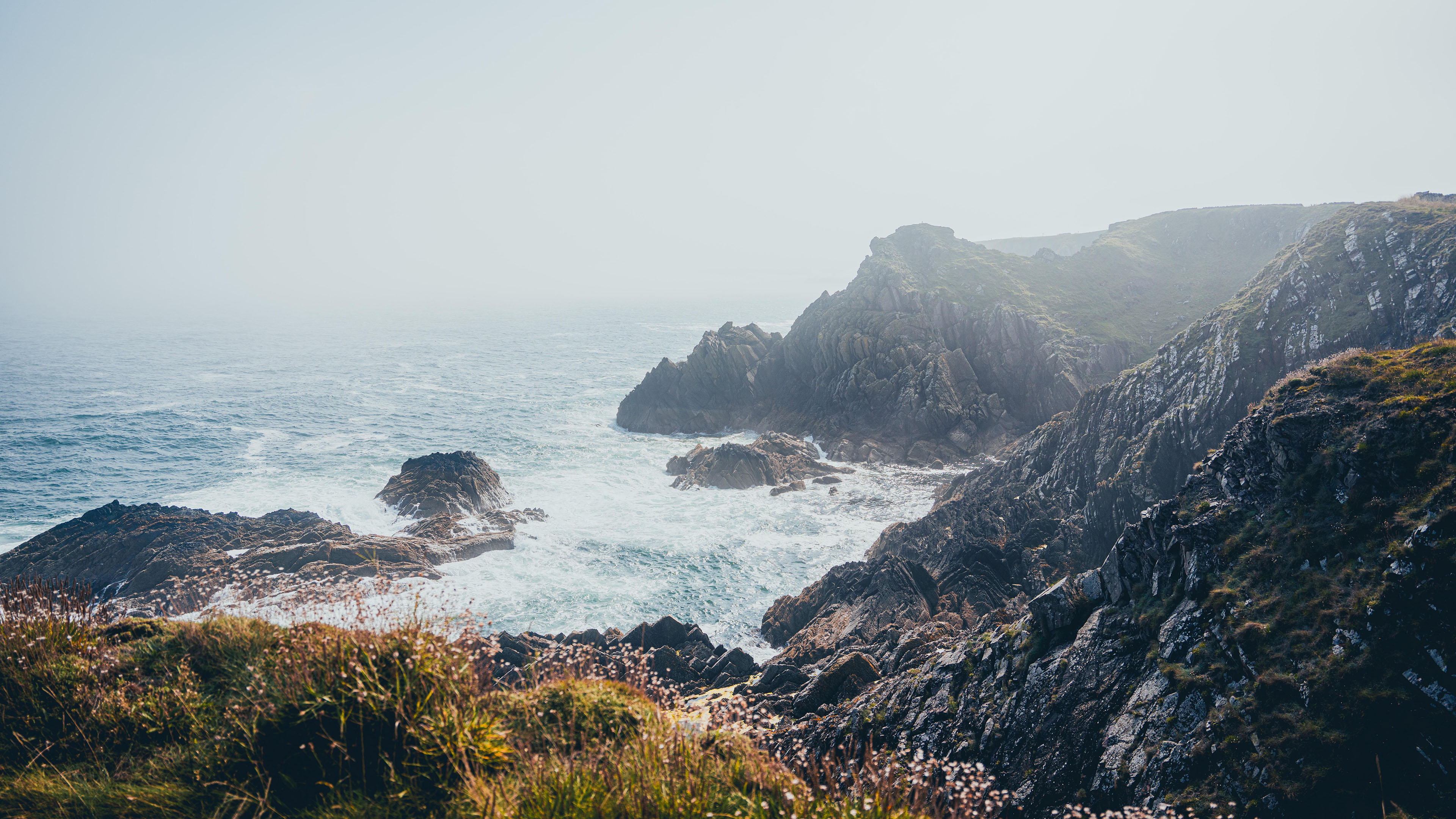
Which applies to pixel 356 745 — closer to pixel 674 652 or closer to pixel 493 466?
pixel 674 652

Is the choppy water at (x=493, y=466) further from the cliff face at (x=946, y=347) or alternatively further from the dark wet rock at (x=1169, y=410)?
the dark wet rock at (x=1169, y=410)

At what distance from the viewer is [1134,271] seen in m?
88.7

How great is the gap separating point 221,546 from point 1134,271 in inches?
4295

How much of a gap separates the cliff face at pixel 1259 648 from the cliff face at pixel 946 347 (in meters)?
37.7

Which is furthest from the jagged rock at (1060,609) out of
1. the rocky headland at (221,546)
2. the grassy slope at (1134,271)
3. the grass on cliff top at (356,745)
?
the grassy slope at (1134,271)

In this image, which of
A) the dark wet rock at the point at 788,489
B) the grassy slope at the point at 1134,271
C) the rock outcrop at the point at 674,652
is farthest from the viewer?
the grassy slope at the point at 1134,271

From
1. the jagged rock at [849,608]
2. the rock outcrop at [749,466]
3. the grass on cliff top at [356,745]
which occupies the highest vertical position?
the grass on cliff top at [356,745]

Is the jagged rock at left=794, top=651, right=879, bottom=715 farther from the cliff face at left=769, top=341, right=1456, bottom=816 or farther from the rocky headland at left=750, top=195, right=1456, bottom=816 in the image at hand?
the cliff face at left=769, top=341, right=1456, bottom=816

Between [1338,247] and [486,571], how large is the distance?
2149 inches

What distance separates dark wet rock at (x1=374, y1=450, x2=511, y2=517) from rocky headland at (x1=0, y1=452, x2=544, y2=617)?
0.21 m

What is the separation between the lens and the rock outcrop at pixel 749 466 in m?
48.9

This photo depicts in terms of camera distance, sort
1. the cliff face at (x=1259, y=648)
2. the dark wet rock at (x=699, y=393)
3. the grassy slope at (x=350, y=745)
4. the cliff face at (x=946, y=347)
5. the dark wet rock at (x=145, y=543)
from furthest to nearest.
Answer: the dark wet rock at (x=699, y=393) < the cliff face at (x=946, y=347) < the dark wet rock at (x=145, y=543) < the cliff face at (x=1259, y=648) < the grassy slope at (x=350, y=745)

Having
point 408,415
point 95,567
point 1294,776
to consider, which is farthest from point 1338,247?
point 408,415

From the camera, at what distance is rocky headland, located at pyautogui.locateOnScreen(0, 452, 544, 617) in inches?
1188
